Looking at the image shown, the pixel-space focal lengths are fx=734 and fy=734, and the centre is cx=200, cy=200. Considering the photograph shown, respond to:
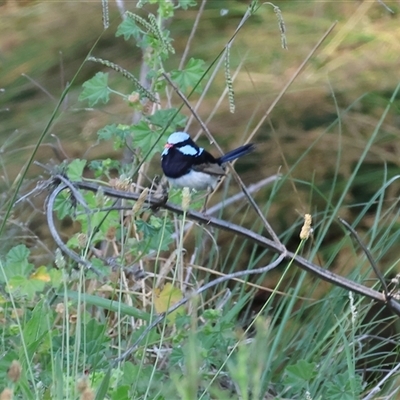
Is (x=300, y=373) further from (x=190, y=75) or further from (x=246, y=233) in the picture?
(x=190, y=75)

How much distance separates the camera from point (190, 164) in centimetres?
182

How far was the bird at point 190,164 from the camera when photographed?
5.87 ft

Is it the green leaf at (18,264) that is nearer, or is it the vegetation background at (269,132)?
the green leaf at (18,264)

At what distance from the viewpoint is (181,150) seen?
186cm

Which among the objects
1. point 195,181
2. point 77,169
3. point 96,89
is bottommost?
point 195,181

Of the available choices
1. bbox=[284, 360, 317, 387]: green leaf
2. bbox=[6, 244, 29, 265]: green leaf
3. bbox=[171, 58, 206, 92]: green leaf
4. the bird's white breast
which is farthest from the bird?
bbox=[284, 360, 317, 387]: green leaf

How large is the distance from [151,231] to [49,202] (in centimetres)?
25

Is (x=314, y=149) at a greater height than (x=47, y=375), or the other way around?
(x=47, y=375)

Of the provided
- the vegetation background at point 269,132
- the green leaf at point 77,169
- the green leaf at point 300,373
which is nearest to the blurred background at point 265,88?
the vegetation background at point 269,132

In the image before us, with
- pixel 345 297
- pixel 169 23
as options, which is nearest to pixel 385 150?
pixel 345 297

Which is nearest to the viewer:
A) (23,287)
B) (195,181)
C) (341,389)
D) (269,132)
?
(341,389)

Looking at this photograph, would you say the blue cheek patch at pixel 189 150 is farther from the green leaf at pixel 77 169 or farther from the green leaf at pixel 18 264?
the green leaf at pixel 18 264

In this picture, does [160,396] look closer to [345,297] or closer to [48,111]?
[345,297]

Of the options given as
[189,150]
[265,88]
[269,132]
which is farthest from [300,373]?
[265,88]
